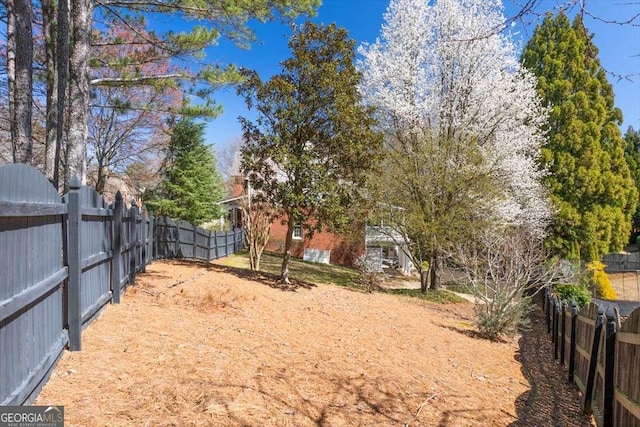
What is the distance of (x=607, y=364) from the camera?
148 inches

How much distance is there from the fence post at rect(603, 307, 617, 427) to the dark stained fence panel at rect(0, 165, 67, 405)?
4.56 m

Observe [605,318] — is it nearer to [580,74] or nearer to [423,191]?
[423,191]

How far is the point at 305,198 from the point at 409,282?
10.1 metres

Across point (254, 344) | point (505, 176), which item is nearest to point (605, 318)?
point (254, 344)

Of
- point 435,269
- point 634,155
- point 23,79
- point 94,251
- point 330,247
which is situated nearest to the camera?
point 94,251

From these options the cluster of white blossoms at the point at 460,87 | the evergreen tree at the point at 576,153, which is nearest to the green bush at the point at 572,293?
the cluster of white blossoms at the point at 460,87

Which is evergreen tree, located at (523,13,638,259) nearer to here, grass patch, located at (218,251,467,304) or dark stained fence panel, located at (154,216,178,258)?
grass patch, located at (218,251,467,304)

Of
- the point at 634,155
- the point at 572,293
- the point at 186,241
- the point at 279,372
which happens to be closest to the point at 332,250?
the point at 186,241

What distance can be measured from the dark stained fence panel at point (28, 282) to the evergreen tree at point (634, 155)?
3668cm

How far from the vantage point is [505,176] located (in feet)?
50.5

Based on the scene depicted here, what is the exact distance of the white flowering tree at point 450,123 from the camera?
14.3 m

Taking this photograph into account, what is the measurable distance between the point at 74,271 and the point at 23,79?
6240mm

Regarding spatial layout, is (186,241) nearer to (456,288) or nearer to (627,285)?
(456,288)

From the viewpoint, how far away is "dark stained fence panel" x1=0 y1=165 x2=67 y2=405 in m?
2.32
